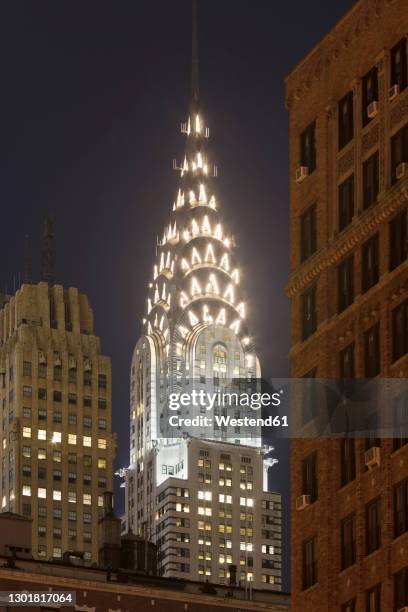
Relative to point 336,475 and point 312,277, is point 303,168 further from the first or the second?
point 336,475

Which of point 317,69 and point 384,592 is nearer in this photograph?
point 384,592

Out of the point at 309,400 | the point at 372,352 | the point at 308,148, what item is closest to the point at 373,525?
the point at 372,352

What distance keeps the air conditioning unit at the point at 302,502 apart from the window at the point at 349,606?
5.78m

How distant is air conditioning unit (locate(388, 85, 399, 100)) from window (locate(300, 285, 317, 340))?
893cm

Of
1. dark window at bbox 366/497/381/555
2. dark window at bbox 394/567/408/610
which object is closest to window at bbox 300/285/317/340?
dark window at bbox 366/497/381/555

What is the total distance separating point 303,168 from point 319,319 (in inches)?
325

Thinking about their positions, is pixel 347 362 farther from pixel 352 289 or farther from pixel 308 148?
pixel 308 148

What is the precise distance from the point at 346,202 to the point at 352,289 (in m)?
4.39

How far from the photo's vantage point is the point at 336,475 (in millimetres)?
92188

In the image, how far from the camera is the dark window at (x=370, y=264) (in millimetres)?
91875

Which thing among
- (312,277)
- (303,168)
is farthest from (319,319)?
(303,168)

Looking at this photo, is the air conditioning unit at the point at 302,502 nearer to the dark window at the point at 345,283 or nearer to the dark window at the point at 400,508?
the dark window at the point at 400,508

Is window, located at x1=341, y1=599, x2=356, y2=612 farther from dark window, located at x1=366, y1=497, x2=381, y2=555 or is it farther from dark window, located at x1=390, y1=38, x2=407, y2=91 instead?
dark window, located at x1=390, y1=38, x2=407, y2=91

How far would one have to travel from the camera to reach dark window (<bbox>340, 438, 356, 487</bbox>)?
91.0 metres
